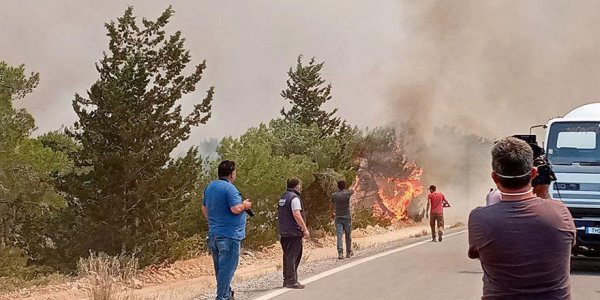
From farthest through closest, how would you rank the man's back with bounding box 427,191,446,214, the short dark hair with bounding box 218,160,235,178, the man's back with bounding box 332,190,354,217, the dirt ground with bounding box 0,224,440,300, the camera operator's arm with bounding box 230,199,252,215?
1. the man's back with bounding box 427,191,446,214
2. the dirt ground with bounding box 0,224,440,300
3. the man's back with bounding box 332,190,354,217
4. the short dark hair with bounding box 218,160,235,178
5. the camera operator's arm with bounding box 230,199,252,215

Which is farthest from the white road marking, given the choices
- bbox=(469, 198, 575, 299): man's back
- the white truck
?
bbox=(469, 198, 575, 299): man's back

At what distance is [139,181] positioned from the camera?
24.2m

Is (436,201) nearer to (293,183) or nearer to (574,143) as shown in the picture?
(574,143)

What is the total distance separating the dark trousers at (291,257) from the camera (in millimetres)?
10109

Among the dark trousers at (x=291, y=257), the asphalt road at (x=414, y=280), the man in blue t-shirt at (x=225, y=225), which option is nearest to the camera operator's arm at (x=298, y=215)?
the dark trousers at (x=291, y=257)

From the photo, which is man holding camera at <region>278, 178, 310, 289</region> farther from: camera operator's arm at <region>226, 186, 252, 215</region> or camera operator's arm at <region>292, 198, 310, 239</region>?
camera operator's arm at <region>226, 186, 252, 215</region>

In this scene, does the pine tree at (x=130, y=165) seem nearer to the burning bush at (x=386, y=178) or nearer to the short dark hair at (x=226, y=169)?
the short dark hair at (x=226, y=169)

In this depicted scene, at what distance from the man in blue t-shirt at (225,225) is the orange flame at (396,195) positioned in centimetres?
4505

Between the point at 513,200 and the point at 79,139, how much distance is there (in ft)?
77.7

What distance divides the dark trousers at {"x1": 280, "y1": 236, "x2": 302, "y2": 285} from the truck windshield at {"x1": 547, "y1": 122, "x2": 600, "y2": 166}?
5.53 meters

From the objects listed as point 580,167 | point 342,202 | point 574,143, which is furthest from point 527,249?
point 342,202

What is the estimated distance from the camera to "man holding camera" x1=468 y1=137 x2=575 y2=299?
3.14 metres

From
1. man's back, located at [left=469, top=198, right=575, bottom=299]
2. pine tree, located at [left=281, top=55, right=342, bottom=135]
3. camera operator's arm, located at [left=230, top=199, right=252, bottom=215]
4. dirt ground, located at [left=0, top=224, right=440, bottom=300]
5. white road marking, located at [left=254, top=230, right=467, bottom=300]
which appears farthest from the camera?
pine tree, located at [left=281, top=55, right=342, bottom=135]

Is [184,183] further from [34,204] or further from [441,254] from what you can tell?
[441,254]
